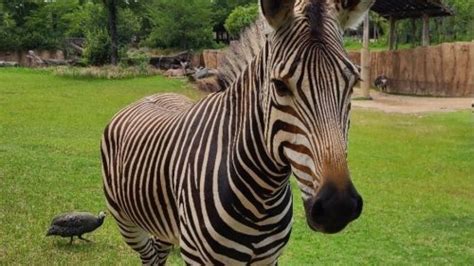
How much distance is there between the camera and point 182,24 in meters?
37.2

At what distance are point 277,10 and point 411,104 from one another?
18.7 m

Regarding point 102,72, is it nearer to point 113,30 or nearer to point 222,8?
point 113,30

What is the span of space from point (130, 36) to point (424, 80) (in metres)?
22.3

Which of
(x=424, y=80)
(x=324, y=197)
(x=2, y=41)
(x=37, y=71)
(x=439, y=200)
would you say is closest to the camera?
(x=324, y=197)

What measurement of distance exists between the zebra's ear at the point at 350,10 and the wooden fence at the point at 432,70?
20.1 metres

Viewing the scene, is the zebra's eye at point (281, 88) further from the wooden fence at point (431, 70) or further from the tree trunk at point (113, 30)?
the tree trunk at point (113, 30)

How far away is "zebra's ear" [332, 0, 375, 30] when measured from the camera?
81.0 inches

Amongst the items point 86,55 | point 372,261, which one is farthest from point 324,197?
point 86,55

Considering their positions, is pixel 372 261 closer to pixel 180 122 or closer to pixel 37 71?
pixel 180 122

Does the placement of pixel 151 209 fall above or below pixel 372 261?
above

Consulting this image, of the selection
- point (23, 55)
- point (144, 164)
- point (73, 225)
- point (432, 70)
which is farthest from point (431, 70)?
point (23, 55)

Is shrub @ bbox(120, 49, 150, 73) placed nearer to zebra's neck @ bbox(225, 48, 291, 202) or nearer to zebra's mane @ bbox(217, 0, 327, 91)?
zebra's mane @ bbox(217, 0, 327, 91)

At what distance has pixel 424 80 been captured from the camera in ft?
74.9

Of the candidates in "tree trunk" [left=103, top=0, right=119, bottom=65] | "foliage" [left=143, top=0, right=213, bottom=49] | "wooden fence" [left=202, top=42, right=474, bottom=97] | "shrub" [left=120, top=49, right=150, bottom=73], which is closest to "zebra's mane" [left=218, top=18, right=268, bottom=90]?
"wooden fence" [left=202, top=42, right=474, bottom=97]
